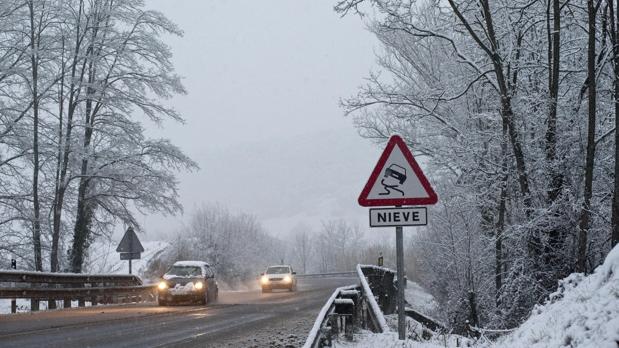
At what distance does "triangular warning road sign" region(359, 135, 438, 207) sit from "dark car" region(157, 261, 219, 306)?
15.3m

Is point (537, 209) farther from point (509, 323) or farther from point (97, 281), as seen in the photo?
point (97, 281)

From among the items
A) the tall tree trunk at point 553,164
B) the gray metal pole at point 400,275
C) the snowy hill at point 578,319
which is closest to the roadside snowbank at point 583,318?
the snowy hill at point 578,319

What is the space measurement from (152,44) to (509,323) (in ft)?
72.5

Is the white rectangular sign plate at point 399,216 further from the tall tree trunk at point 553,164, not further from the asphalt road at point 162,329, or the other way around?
the tall tree trunk at point 553,164

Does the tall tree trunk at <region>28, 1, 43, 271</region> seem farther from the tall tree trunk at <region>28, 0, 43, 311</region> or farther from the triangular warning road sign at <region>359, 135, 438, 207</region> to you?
the triangular warning road sign at <region>359, 135, 438, 207</region>

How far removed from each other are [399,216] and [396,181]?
0.41 meters

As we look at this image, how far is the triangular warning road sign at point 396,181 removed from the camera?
7547mm

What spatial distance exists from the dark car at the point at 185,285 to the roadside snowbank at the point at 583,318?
14.9 m

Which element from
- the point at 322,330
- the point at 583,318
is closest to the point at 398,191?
the point at 322,330

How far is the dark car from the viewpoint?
21703 millimetres

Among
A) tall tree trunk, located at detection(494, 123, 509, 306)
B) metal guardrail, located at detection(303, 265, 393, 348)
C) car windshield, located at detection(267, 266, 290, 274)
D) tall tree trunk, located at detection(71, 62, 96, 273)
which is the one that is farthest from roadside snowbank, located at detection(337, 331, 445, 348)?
car windshield, located at detection(267, 266, 290, 274)

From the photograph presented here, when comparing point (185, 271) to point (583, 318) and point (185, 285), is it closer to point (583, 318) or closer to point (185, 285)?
point (185, 285)

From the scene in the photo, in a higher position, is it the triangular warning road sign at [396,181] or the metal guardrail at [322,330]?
the triangular warning road sign at [396,181]

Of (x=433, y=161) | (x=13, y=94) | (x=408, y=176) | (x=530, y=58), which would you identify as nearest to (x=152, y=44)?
(x=13, y=94)
